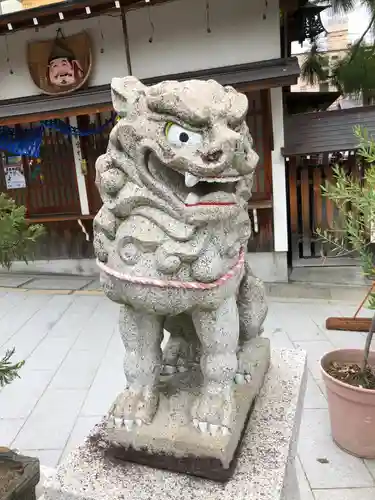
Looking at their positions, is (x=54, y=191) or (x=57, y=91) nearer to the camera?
(x=57, y=91)

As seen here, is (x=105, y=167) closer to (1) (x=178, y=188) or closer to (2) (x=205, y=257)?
(1) (x=178, y=188)

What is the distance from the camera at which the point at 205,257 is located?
3.71 ft

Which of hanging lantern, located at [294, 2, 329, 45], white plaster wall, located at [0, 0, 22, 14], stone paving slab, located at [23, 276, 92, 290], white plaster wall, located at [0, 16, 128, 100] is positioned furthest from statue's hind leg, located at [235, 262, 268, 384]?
white plaster wall, located at [0, 0, 22, 14]

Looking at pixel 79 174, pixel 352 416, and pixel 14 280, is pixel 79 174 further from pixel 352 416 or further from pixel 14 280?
pixel 352 416

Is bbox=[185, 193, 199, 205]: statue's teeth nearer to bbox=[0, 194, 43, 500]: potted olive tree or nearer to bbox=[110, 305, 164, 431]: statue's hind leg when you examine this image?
bbox=[110, 305, 164, 431]: statue's hind leg

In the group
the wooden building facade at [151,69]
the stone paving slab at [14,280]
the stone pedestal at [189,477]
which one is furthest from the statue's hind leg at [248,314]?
the stone paving slab at [14,280]

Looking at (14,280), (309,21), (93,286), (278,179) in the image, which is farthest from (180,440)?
(309,21)

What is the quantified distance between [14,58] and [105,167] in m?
4.95

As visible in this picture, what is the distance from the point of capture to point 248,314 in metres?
1.51

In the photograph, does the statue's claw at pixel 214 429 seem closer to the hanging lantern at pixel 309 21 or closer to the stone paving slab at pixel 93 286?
the stone paving slab at pixel 93 286

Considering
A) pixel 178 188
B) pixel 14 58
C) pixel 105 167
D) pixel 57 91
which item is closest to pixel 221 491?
pixel 178 188

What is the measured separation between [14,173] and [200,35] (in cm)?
285

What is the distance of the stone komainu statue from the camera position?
1077 mm

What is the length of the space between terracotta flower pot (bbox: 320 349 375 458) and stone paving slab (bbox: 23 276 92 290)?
3.63m
